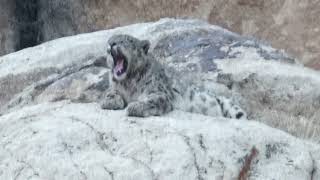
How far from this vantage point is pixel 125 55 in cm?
1038

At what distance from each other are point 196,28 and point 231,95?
2.30 meters

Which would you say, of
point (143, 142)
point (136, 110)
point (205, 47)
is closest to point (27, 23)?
point (205, 47)

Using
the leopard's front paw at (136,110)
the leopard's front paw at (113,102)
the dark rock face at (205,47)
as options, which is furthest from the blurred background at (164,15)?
the leopard's front paw at (136,110)

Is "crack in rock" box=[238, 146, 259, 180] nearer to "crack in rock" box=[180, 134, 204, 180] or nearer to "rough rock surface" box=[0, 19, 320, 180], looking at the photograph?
"rough rock surface" box=[0, 19, 320, 180]

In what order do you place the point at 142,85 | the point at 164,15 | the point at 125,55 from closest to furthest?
the point at 125,55, the point at 142,85, the point at 164,15

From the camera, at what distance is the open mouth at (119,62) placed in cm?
1034

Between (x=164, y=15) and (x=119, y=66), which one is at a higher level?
(x=119, y=66)

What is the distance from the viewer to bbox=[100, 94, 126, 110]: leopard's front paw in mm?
10102

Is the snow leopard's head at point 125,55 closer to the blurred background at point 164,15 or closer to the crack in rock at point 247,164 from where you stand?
the crack in rock at point 247,164

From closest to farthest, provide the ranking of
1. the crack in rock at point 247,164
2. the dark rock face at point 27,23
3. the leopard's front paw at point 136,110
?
the crack in rock at point 247,164, the leopard's front paw at point 136,110, the dark rock face at point 27,23

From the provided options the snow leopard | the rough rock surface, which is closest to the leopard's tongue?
the snow leopard

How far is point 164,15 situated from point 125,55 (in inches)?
352

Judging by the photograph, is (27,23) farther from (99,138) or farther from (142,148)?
(142,148)

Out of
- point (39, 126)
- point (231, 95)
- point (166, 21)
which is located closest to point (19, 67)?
point (166, 21)
